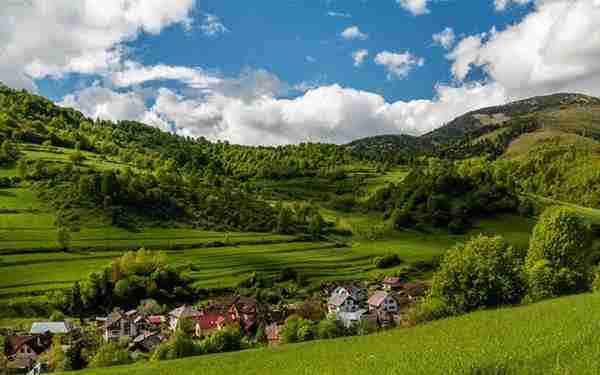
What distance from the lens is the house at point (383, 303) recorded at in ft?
284

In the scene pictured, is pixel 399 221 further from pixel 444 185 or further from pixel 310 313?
pixel 310 313

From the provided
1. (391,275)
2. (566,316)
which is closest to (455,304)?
(566,316)

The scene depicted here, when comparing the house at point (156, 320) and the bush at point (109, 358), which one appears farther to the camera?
the house at point (156, 320)

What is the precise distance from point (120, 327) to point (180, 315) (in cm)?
989

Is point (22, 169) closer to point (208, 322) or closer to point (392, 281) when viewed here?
point (208, 322)

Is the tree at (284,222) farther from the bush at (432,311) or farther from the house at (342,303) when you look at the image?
the bush at (432,311)

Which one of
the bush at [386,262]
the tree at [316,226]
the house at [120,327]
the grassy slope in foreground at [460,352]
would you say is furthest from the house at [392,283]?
the grassy slope in foreground at [460,352]

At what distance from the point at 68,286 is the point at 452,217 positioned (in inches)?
4878

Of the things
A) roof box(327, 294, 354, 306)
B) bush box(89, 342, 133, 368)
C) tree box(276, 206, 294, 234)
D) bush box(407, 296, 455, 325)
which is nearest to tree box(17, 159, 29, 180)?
tree box(276, 206, 294, 234)

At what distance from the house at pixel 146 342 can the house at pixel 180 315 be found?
25.5 ft

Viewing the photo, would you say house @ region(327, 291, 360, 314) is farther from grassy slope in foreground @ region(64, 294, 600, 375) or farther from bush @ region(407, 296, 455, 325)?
grassy slope in foreground @ region(64, 294, 600, 375)

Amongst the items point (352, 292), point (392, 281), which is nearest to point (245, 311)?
point (352, 292)

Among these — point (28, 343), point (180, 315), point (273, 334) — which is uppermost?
point (273, 334)

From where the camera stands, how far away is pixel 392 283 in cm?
10419
